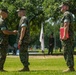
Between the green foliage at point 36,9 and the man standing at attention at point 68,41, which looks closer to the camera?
the man standing at attention at point 68,41

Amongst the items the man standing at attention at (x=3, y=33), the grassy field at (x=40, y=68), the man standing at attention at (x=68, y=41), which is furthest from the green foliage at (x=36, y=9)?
the man standing at attention at (x=68, y=41)

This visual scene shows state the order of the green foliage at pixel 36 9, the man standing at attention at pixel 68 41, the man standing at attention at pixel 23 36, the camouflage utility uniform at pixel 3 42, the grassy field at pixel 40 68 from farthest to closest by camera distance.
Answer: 1. the green foliage at pixel 36 9
2. the camouflage utility uniform at pixel 3 42
3. the man standing at attention at pixel 23 36
4. the man standing at attention at pixel 68 41
5. the grassy field at pixel 40 68

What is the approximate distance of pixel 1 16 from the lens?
471 inches

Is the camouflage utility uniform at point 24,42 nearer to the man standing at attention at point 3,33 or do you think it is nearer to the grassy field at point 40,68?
the man standing at attention at point 3,33

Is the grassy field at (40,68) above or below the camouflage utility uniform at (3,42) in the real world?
below

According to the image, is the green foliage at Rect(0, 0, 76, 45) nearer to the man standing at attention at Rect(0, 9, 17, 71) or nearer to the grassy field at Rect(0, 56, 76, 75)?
the grassy field at Rect(0, 56, 76, 75)

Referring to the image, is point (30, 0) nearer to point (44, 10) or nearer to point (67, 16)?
point (44, 10)

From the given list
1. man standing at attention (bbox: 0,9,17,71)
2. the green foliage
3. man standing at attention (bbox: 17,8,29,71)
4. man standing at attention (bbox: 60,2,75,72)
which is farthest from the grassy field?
the green foliage

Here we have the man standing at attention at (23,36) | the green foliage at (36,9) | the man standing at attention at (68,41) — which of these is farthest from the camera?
the green foliage at (36,9)

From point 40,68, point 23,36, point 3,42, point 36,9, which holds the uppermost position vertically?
point 36,9

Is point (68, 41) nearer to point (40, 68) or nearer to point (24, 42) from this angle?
point (24, 42)

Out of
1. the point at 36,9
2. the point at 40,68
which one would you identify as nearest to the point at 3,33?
the point at 40,68

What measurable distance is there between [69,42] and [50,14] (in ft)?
98.7

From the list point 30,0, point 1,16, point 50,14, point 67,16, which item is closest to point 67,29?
point 67,16
